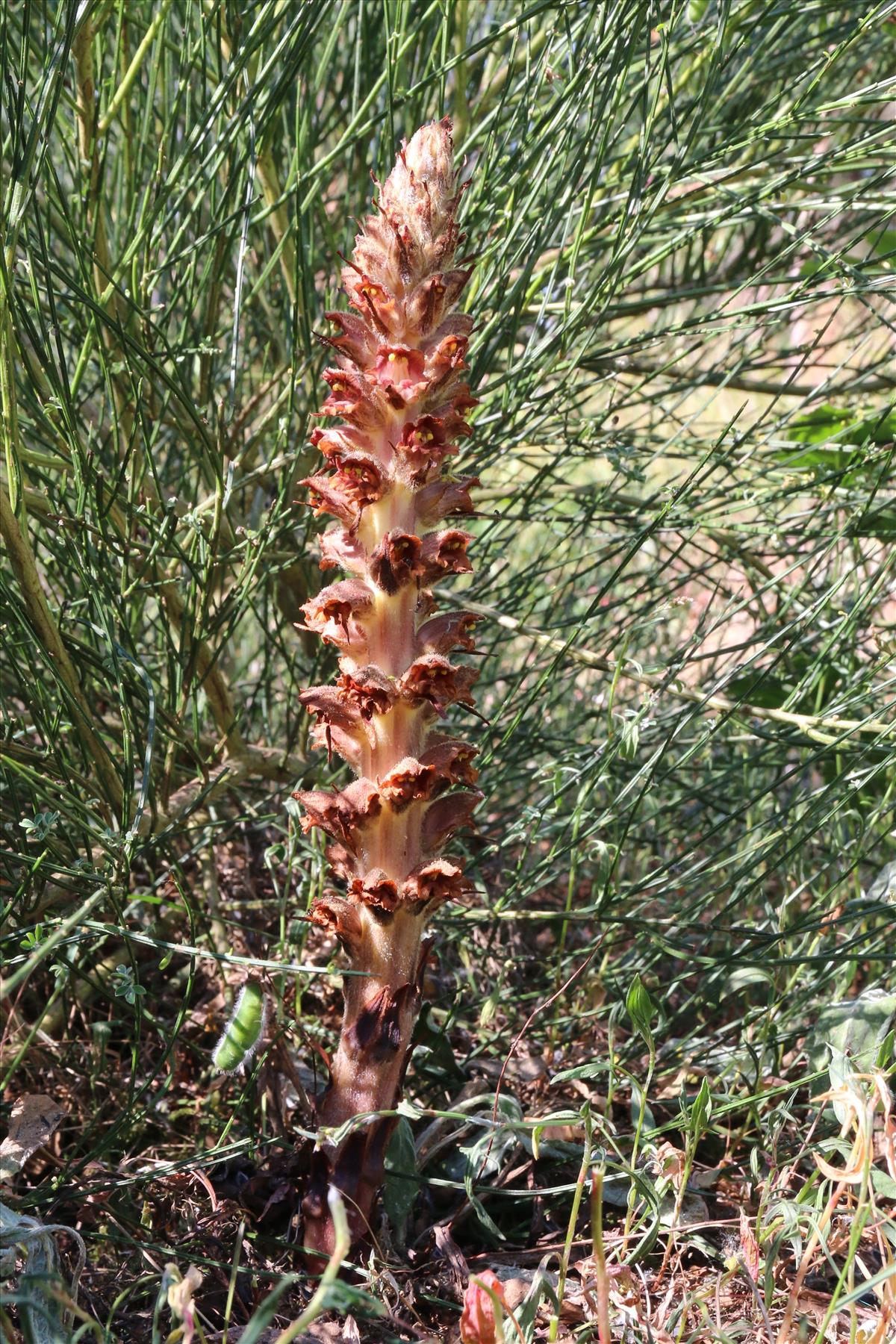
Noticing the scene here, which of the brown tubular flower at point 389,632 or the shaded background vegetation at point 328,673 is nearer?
the brown tubular flower at point 389,632

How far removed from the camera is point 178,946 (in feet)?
4.70

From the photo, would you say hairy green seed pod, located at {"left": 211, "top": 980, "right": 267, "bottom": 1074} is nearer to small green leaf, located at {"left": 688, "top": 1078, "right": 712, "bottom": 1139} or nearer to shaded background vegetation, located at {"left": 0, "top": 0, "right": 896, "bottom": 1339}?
shaded background vegetation, located at {"left": 0, "top": 0, "right": 896, "bottom": 1339}

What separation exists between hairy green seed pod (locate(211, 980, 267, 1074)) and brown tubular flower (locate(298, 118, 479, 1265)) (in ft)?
0.40

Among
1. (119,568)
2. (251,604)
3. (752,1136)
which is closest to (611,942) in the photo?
(752,1136)

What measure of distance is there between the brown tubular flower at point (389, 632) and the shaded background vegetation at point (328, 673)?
14 centimetres

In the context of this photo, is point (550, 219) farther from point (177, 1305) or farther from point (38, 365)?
point (177, 1305)

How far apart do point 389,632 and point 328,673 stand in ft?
3.43

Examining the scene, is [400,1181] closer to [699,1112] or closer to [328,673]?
[699,1112]

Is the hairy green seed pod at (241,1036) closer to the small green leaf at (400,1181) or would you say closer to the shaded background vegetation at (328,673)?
the shaded background vegetation at (328,673)

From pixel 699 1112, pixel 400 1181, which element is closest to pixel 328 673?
pixel 400 1181

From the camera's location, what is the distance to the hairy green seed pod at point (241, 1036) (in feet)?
5.00

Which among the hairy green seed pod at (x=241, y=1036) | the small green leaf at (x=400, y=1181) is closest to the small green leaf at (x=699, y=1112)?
the small green leaf at (x=400, y=1181)

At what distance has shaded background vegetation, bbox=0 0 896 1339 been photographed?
1606 millimetres

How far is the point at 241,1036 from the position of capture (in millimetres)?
1533
